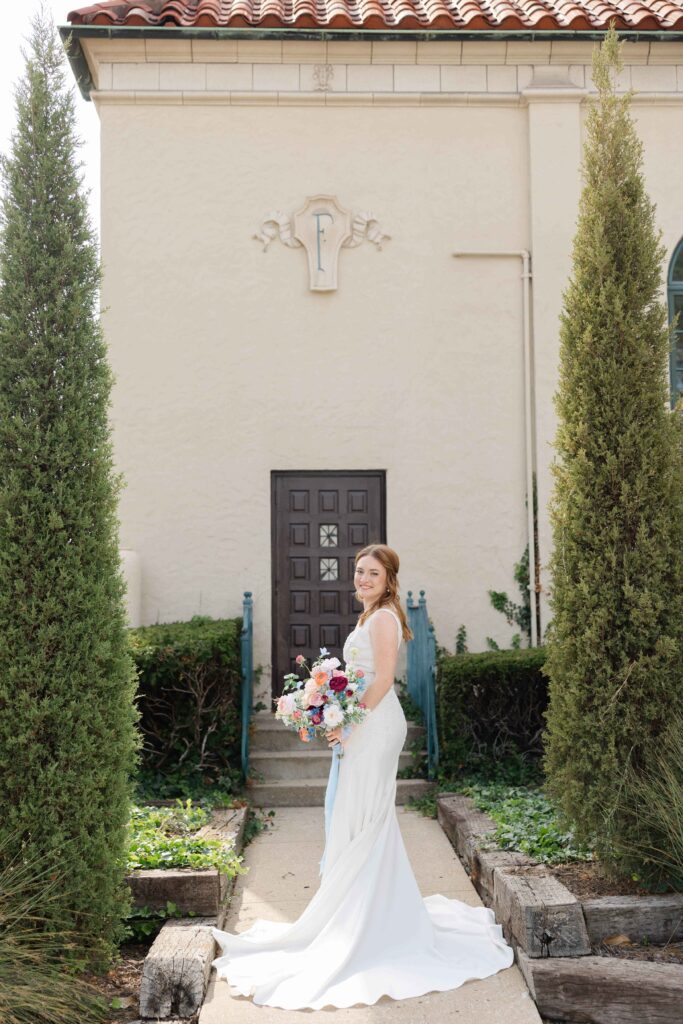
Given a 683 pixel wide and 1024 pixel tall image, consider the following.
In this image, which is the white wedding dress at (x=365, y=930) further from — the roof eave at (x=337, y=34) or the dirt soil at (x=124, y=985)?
the roof eave at (x=337, y=34)

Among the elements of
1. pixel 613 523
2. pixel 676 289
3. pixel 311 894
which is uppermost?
pixel 676 289

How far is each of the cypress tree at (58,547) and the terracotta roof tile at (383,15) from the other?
5015 mm

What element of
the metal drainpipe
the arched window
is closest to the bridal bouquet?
the metal drainpipe

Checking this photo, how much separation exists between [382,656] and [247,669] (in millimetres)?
3723

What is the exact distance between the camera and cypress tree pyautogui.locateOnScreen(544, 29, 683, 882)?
5152 mm

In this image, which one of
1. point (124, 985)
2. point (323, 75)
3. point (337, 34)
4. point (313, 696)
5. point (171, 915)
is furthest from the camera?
point (323, 75)

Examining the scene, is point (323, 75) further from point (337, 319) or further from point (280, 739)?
point (280, 739)

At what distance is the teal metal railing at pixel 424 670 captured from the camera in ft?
26.3

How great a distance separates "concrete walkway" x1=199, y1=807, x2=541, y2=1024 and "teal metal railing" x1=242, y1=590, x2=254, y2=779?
587 millimetres

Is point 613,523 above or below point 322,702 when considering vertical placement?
above

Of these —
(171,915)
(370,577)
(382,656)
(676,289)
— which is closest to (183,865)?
(171,915)

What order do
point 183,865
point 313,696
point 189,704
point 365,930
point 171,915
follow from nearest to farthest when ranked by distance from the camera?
point 365,930 → point 313,696 → point 171,915 → point 183,865 → point 189,704

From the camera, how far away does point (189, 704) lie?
7.67 m

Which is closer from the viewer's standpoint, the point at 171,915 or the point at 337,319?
the point at 171,915
